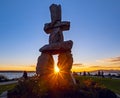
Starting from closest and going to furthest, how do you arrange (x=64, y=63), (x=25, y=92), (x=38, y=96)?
(x=38, y=96) → (x=25, y=92) → (x=64, y=63)

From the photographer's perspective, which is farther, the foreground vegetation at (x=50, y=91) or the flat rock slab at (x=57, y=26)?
the flat rock slab at (x=57, y=26)

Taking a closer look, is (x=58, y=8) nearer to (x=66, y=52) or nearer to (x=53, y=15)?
(x=53, y=15)

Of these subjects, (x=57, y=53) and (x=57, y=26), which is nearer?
(x=57, y=53)

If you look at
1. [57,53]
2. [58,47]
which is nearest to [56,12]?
[58,47]

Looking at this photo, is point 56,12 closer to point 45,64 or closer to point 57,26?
point 57,26

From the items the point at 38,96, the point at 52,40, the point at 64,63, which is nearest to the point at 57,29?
the point at 52,40

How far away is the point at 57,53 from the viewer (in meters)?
23.1

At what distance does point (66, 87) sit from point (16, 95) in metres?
3.30

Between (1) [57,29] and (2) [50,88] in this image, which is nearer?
(2) [50,88]

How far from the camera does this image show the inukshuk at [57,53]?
73.7 feet

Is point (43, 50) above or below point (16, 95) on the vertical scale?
above

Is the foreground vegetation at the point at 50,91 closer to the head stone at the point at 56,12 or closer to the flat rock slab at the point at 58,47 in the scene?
the flat rock slab at the point at 58,47

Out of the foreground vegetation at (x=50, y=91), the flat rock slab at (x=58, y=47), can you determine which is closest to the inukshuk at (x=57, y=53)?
the flat rock slab at (x=58, y=47)

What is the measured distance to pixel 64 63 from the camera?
893 inches
